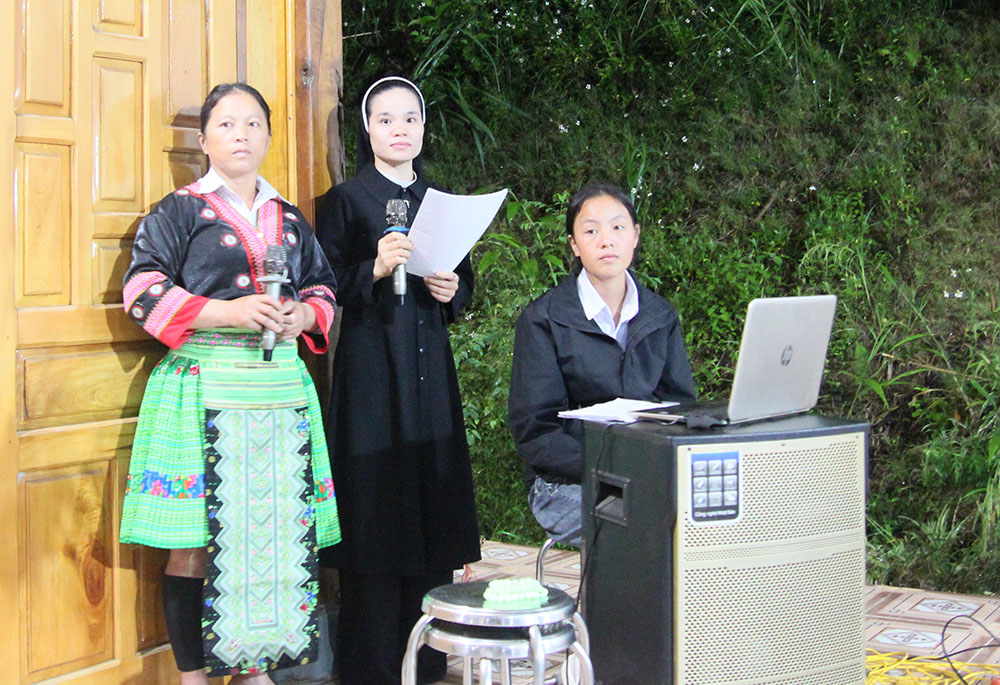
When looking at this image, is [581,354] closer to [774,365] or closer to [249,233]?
[774,365]

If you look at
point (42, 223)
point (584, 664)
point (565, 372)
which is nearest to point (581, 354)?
point (565, 372)

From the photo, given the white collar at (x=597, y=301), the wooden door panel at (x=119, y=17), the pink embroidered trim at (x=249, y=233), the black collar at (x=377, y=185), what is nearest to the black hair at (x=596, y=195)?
the white collar at (x=597, y=301)

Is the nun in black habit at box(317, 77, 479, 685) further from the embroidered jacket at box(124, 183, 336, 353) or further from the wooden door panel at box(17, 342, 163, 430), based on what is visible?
the wooden door panel at box(17, 342, 163, 430)

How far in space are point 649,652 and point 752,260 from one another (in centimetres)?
368

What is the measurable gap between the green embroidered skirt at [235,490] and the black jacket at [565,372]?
0.61 metres

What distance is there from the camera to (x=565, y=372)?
3.04 meters

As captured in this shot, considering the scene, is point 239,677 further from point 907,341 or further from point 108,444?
point 907,341

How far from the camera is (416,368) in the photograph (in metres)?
3.12

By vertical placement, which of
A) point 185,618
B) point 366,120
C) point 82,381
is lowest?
point 185,618

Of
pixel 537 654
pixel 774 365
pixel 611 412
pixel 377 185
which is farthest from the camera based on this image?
pixel 377 185

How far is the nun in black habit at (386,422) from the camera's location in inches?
121

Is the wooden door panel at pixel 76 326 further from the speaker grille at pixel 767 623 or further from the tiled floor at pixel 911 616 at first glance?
the speaker grille at pixel 767 623

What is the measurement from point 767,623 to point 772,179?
3.98 m

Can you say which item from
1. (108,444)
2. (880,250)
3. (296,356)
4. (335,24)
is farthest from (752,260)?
(108,444)
